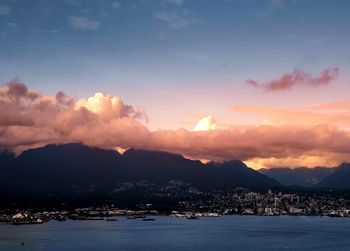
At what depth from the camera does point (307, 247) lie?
120 metres

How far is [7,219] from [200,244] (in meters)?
99.0

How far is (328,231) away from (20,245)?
89.2 m

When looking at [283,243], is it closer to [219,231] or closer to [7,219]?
[219,231]

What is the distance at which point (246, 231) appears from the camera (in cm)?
16388

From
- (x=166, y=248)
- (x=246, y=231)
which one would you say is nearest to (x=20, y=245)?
(x=166, y=248)

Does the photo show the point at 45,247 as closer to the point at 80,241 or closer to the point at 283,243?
the point at 80,241

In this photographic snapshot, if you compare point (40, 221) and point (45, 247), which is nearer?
point (45, 247)

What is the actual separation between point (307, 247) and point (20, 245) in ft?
200

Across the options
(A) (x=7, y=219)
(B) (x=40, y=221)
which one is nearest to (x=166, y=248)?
(B) (x=40, y=221)

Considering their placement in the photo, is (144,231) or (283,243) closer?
(283,243)

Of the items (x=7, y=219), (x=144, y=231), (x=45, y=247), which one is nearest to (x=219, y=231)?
(x=144, y=231)

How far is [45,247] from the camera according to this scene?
11575cm

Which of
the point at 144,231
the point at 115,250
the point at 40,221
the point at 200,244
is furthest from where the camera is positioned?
the point at 40,221

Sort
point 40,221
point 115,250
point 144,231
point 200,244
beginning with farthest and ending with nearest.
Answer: point 40,221, point 144,231, point 200,244, point 115,250
